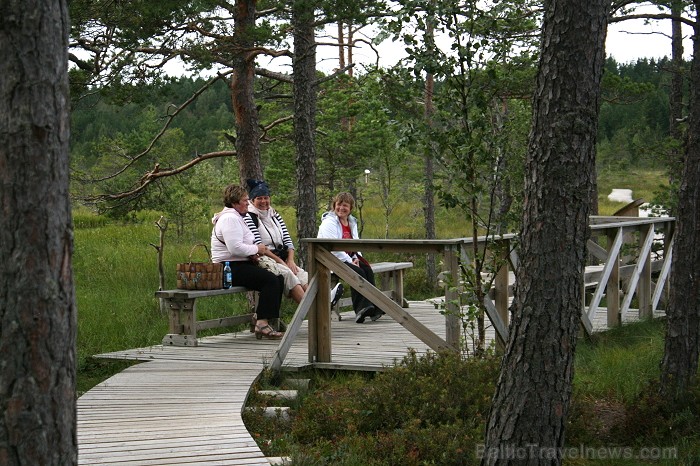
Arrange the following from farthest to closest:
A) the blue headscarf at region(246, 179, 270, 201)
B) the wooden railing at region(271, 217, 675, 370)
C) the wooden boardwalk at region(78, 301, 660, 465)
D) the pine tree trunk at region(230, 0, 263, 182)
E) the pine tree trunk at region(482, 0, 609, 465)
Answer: the pine tree trunk at region(230, 0, 263, 182) < the blue headscarf at region(246, 179, 270, 201) < the wooden railing at region(271, 217, 675, 370) < the wooden boardwalk at region(78, 301, 660, 465) < the pine tree trunk at region(482, 0, 609, 465)

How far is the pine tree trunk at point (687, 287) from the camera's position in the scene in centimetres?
644

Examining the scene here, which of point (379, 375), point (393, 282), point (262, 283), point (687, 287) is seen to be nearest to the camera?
point (687, 287)

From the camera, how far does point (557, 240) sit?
174 inches

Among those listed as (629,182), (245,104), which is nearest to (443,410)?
(245,104)

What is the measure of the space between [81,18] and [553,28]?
7727mm

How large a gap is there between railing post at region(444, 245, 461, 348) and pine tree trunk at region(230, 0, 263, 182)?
4.89 meters

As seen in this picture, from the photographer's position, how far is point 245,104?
466 inches

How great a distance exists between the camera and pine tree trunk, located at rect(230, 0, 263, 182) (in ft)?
38.1

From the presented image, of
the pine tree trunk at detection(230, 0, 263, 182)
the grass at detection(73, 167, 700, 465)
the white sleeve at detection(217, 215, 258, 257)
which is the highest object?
the pine tree trunk at detection(230, 0, 263, 182)

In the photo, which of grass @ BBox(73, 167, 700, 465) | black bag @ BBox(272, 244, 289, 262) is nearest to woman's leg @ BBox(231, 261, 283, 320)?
black bag @ BBox(272, 244, 289, 262)

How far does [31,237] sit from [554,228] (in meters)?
2.50

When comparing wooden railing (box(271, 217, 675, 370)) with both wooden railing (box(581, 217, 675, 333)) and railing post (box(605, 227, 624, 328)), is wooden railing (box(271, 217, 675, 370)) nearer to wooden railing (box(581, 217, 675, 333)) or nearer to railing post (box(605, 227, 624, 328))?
wooden railing (box(581, 217, 675, 333))

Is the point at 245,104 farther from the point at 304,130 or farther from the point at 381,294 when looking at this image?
the point at 381,294

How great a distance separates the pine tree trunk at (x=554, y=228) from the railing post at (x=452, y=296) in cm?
248
